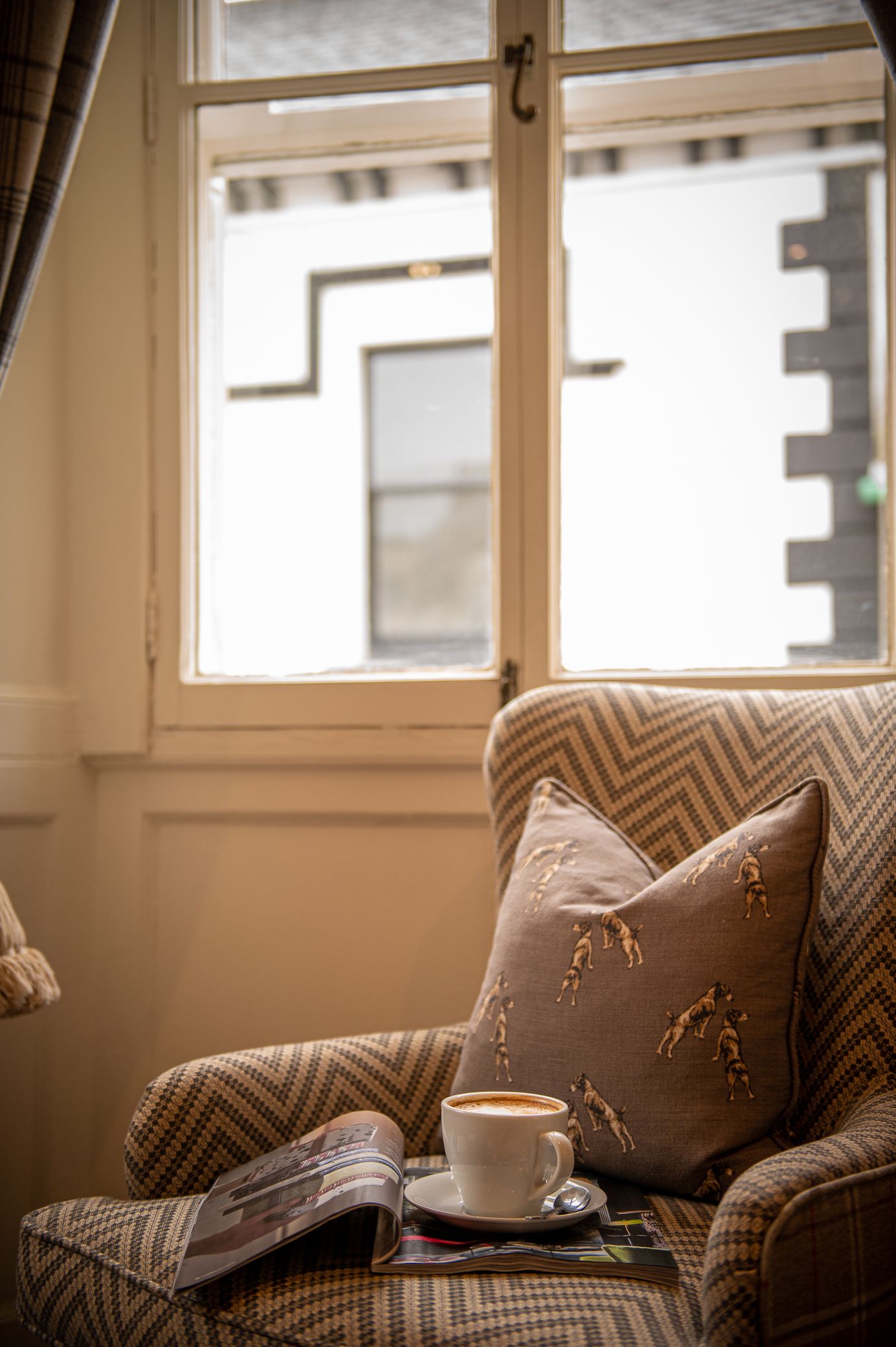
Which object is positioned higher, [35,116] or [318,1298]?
[35,116]

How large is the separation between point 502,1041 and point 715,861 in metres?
0.27

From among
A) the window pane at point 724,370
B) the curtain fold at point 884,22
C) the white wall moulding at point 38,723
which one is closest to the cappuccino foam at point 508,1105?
the window pane at point 724,370

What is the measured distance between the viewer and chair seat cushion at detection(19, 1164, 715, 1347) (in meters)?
0.79

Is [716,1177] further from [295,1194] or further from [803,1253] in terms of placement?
[295,1194]

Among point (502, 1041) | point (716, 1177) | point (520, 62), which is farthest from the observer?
point (520, 62)

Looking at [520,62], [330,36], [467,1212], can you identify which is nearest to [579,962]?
[467,1212]

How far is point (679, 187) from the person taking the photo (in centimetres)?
175

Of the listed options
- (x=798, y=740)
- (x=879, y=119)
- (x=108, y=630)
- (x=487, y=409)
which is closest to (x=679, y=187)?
(x=879, y=119)

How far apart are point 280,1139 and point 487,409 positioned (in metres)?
1.15

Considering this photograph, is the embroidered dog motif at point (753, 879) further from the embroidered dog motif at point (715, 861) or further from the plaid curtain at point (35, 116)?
the plaid curtain at point (35, 116)

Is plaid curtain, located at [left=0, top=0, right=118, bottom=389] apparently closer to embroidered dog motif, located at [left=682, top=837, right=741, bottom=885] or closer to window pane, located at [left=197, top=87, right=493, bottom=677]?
window pane, located at [left=197, top=87, right=493, bottom=677]

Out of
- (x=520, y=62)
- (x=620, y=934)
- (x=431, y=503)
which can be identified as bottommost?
(x=620, y=934)

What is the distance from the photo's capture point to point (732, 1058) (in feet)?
3.30

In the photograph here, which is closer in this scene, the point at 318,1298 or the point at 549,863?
the point at 318,1298
